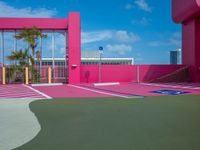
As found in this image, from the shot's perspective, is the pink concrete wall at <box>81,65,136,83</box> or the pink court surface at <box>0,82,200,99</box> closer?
the pink court surface at <box>0,82,200,99</box>

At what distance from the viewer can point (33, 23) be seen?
1916 cm

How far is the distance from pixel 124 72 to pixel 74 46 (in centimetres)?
482

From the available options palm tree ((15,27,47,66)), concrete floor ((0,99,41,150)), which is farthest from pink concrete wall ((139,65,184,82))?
concrete floor ((0,99,41,150))

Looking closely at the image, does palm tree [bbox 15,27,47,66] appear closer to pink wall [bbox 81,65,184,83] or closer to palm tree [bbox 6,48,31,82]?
palm tree [bbox 6,48,31,82]

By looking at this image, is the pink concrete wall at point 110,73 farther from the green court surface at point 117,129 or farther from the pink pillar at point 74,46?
the green court surface at point 117,129

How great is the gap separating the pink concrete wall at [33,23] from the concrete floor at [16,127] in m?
13.3

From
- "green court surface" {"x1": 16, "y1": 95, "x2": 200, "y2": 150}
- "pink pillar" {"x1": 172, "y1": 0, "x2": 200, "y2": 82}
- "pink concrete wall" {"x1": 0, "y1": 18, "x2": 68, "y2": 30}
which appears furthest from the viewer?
"pink concrete wall" {"x1": 0, "y1": 18, "x2": 68, "y2": 30}

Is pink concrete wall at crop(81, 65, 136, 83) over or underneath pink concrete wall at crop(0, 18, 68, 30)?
underneath

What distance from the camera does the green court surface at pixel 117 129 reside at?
3844mm

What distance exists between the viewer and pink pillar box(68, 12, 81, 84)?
60.8 feet

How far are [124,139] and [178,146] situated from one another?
0.91 meters

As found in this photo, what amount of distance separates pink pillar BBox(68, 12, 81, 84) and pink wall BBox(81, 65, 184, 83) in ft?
3.24

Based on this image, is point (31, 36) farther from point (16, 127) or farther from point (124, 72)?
point (16, 127)


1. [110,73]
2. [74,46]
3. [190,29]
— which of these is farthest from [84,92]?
[190,29]
